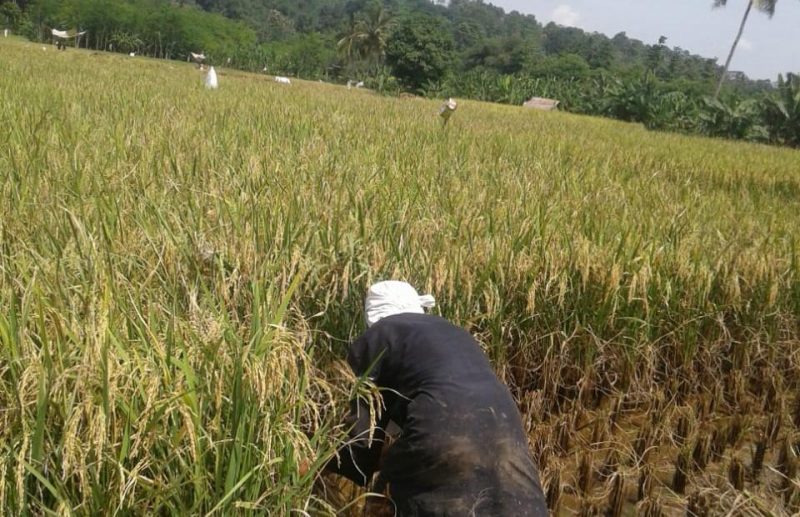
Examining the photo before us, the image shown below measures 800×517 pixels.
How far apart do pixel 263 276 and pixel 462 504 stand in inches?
38.5

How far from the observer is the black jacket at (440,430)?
1.59 metres

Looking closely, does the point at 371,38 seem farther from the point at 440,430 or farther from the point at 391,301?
the point at 440,430

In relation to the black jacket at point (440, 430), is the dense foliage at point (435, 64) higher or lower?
higher

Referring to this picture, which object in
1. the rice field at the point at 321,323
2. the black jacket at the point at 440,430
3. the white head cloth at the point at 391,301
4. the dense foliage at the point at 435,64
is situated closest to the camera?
the rice field at the point at 321,323

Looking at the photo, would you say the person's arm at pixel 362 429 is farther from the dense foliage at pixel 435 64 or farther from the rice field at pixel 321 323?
the dense foliage at pixel 435 64

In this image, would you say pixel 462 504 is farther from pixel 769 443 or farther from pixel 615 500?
pixel 769 443

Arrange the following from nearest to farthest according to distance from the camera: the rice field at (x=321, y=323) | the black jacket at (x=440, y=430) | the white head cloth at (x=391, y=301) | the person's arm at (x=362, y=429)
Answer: the rice field at (x=321, y=323)
the black jacket at (x=440, y=430)
the person's arm at (x=362, y=429)
the white head cloth at (x=391, y=301)

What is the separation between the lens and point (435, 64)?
4400 centimetres

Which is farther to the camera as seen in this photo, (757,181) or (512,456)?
(757,181)

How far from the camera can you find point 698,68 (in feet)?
236

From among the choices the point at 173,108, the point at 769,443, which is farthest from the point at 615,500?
the point at 173,108

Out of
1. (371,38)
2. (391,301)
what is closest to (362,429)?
(391,301)

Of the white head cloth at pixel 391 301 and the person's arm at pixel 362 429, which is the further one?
the white head cloth at pixel 391 301

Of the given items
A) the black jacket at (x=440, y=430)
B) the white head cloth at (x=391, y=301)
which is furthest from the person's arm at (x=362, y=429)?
the white head cloth at (x=391, y=301)
